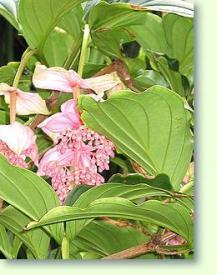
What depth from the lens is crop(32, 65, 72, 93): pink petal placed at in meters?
0.77

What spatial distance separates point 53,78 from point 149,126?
143mm

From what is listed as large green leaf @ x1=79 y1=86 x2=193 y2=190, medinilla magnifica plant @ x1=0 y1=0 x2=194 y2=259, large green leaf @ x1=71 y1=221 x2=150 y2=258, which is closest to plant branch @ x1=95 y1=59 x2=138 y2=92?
medinilla magnifica plant @ x1=0 y1=0 x2=194 y2=259

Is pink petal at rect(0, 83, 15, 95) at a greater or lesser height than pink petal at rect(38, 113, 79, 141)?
greater

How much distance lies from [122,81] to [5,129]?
7.3 inches

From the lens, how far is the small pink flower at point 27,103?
78 centimetres

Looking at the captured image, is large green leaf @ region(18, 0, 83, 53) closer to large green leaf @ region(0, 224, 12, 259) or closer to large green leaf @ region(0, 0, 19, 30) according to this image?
large green leaf @ region(0, 0, 19, 30)

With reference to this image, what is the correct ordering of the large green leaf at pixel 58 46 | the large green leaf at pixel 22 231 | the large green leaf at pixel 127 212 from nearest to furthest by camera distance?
1. the large green leaf at pixel 127 212
2. the large green leaf at pixel 22 231
3. the large green leaf at pixel 58 46

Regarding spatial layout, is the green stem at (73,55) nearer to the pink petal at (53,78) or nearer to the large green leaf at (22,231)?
the pink petal at (53,78)

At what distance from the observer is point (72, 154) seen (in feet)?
2.52

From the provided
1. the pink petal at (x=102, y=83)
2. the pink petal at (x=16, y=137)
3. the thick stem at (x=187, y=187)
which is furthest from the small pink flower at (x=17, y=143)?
the thick stem at (x=187, y=187)

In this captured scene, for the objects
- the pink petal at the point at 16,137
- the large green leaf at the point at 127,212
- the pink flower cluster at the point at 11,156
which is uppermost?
the pink petal at the point at 16,137

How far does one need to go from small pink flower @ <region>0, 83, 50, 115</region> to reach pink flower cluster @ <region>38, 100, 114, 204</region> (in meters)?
0.03

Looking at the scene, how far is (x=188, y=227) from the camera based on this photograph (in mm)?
797

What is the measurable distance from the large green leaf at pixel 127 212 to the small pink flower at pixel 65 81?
0.53 feet
